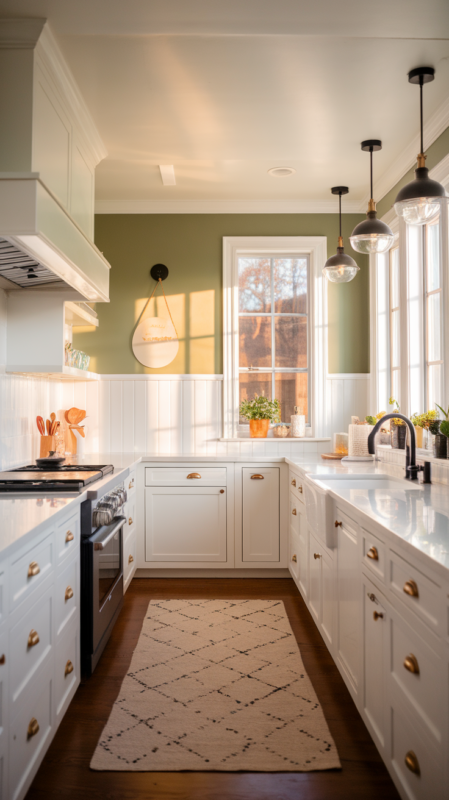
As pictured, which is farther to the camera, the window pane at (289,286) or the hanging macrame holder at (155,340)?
the window pane at (289,286)

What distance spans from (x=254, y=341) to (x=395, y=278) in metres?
1.17

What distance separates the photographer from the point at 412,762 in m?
1.50

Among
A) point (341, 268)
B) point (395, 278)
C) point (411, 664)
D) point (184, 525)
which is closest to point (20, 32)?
point (341, 268)

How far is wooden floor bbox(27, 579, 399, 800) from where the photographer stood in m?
1.83

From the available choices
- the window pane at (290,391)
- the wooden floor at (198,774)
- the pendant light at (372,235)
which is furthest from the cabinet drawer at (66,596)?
the window pane at (290,391)

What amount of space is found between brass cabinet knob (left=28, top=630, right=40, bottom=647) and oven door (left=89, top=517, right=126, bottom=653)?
2.29 feet

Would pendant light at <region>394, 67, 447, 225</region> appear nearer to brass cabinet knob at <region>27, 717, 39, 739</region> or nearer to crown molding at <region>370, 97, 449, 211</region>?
crown molding at <region>370, 97, 449, 211</region>

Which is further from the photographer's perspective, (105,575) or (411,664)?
(105,575)

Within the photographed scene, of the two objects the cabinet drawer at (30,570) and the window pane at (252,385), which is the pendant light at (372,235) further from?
the cabinet drawer at (30,570)

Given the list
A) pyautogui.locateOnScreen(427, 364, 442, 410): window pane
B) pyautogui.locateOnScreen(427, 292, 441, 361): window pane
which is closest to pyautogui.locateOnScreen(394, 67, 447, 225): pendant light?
pyautogui.locateOnScreen(427, 292, 441, 361): window pane

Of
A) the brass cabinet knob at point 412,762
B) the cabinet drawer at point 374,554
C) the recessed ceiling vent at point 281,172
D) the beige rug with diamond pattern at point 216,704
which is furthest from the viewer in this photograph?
the recessed ceiling vent at point 281,172

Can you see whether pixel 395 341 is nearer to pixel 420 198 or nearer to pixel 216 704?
pixel 420 198

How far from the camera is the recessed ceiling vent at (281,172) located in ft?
12.7

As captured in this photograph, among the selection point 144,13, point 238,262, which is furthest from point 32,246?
point 238,262
